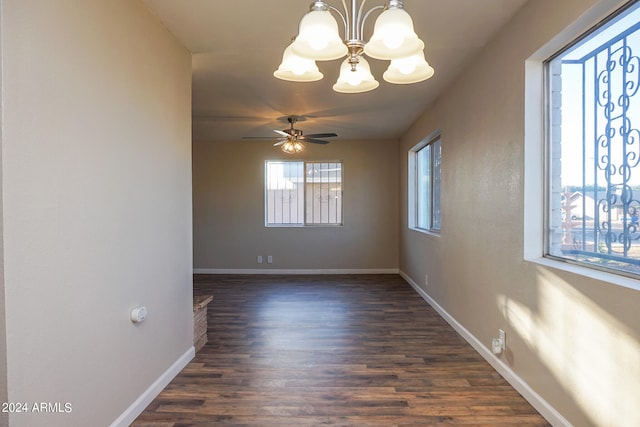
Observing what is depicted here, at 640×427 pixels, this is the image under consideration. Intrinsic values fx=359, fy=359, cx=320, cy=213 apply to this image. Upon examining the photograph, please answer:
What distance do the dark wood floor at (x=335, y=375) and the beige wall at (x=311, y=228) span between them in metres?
2.24

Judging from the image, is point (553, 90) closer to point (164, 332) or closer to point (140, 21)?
point (140, 21)

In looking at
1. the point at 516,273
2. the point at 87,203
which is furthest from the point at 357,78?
the point at 516,273

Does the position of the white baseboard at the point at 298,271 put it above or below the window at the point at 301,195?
below

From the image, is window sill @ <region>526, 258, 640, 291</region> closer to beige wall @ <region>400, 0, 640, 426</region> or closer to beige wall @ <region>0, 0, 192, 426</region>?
beige wall @ <region>400, 0, 640, 426</region>

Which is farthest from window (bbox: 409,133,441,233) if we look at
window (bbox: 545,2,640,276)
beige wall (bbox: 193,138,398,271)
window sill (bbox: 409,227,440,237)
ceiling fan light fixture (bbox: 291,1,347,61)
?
ceiling fan light fixture (bbox: 291,1,347,61)

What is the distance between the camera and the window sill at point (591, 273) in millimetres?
1512

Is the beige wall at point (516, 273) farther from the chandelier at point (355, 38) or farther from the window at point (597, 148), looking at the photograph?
the chandelier at point (355, 38)

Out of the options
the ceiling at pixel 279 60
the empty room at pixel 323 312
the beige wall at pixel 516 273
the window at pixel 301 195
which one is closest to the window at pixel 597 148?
the empty room at pixel 323 312

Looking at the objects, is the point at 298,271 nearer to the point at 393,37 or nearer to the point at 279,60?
the point at 279,60

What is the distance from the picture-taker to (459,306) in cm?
342

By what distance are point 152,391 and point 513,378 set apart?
7.61 feet

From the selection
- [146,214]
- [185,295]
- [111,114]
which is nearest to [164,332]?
[185,295]

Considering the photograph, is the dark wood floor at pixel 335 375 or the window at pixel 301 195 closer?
the dark wood floor at pixel 335 375

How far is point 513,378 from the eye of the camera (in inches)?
93.3
